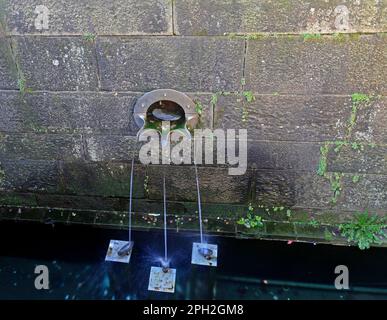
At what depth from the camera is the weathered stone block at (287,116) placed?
8.57 ft

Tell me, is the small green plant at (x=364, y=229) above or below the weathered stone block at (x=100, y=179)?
below

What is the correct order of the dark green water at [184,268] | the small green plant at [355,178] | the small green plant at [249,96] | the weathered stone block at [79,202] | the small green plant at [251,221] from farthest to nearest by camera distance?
the weathered stone block at [79,202] → the small green plant at [251,221] → the small green plant at [355,178] → the dark green water at [184,268] → the small green plant at [249,96]

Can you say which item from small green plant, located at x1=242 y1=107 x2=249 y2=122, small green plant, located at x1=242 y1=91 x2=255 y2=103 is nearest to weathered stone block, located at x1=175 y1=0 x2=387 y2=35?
small green plant, located at x1=242 y1=91 x2=255 y2=103

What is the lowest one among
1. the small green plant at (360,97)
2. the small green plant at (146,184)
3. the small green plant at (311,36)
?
the small green plant at (146,184)

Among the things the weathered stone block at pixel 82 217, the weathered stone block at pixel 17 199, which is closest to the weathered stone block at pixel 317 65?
the weathered stone block at pixel 82 217

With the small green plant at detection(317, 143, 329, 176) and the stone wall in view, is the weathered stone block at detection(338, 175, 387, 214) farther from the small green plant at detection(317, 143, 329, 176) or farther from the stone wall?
the small green plant at detection(317, 143, 329, 176)

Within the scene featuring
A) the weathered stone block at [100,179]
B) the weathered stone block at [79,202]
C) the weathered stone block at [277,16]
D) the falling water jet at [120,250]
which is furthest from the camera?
the weathered stone block at [79,202]

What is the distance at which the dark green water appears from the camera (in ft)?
8.98

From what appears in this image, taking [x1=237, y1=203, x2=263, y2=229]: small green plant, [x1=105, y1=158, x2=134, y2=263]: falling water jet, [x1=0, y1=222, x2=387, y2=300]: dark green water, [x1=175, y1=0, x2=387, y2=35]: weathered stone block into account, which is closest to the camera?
[x1=175, y1=0, x2=387, y2=35]: weathered stone block

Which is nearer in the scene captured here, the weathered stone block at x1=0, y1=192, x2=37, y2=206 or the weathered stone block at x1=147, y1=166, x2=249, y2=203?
the weathered stone block at x1=147, y1=166, x2=249, y2=203

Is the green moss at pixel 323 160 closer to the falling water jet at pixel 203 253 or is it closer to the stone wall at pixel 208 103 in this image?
the stone wall at pixel 208 103

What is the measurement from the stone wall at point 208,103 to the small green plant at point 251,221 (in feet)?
0.18

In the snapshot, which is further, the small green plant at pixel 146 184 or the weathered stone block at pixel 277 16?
the small green plant at pixel 146 184

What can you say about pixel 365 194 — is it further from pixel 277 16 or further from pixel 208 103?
pixel 277 16
